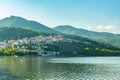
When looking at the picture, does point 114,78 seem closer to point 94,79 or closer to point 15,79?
point 94,79

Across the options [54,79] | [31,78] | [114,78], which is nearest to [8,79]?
[31,78]

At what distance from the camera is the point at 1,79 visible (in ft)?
236

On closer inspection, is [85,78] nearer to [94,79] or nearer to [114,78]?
[94,79]

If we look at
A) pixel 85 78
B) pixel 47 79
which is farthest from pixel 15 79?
pixel 85 78

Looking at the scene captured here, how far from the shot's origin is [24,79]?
7275cm

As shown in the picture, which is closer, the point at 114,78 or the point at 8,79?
the point at 8,79

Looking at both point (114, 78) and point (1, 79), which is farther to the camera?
point (114, 78)

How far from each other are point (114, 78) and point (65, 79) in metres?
13.3

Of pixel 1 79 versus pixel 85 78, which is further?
pixel 85 78

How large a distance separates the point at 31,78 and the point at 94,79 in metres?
16.5

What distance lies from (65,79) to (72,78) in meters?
2.82

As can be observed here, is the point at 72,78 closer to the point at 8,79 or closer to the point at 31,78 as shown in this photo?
the point at 31,78

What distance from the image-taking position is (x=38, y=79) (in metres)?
73.9

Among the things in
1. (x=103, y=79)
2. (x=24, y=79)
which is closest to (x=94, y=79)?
(x=103, y=79)
